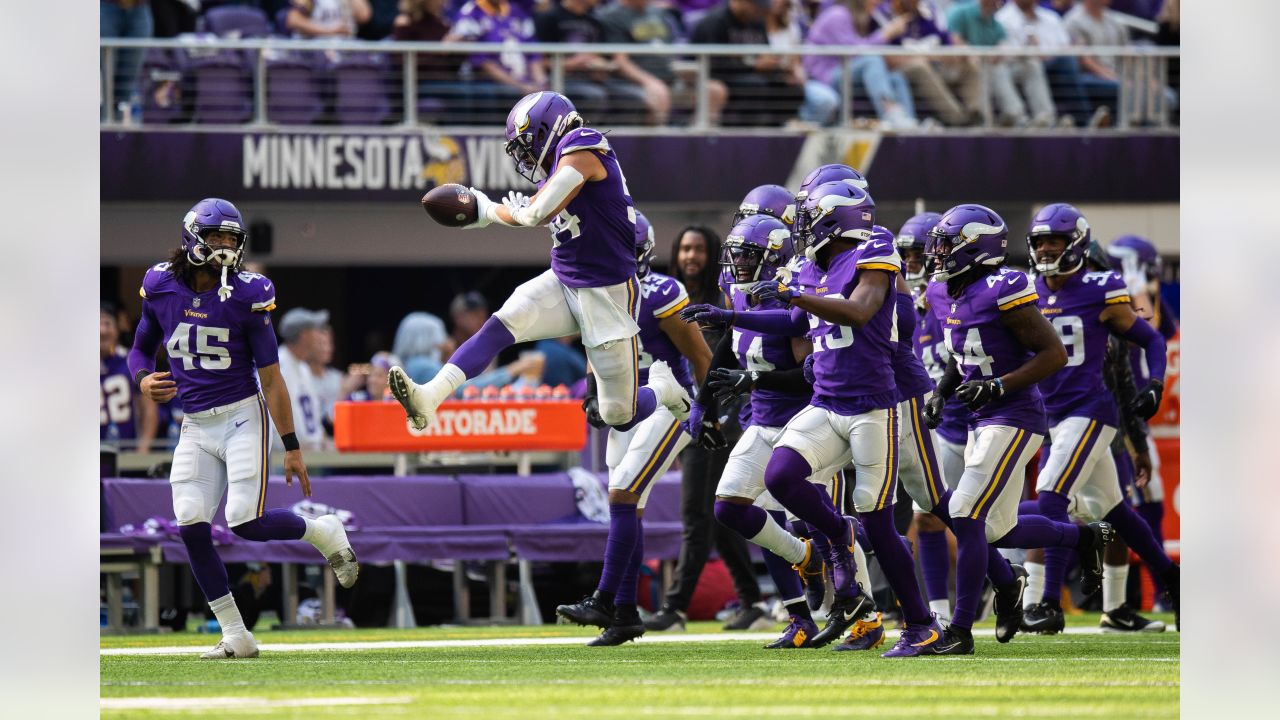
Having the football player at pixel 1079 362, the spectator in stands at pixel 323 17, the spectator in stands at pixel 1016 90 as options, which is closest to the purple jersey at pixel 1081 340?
the football player at pixel 1079 362

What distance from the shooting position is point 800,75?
607 inches

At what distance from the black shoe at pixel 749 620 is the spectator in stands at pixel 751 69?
20.3 ft

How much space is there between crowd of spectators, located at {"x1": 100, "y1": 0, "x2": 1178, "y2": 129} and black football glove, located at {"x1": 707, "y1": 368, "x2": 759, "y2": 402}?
6.90 metres

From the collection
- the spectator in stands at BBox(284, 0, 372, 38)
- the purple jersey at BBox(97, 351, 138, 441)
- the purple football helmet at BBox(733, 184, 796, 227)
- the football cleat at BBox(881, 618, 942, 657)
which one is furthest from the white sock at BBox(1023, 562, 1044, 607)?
the spectator in stands at BBox(284, 0, 372, 38)

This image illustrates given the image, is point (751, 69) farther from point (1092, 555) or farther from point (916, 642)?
point (916, 642)

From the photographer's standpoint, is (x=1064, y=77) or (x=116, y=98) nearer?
(x=116, y=98)

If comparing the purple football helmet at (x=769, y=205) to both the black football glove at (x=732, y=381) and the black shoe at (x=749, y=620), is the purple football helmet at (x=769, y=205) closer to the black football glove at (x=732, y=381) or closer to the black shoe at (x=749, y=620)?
the black football glove at (x=732, y=381)

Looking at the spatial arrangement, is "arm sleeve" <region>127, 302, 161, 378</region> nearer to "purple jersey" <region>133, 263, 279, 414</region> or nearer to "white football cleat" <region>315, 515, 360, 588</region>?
"purple jersey" <region>133, 263, 279, 414</region>
